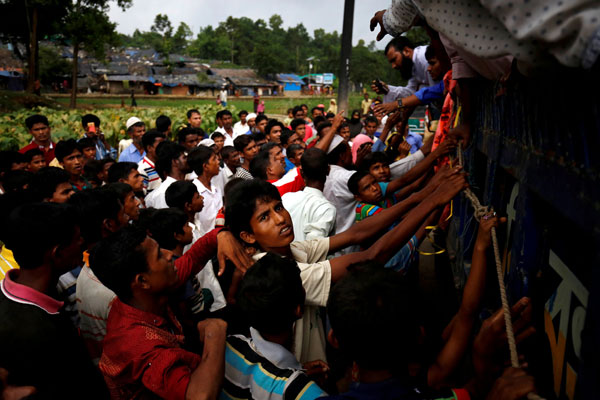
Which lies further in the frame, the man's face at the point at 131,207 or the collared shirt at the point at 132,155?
the collared shirt at the point at 132,155

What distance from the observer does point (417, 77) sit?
468cm

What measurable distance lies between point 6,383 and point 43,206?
110 centimetres

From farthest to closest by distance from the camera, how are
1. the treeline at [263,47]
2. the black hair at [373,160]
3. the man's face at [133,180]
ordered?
the treeline at [263,47] → the man's face at [133,180] → the black hair at [373,160]

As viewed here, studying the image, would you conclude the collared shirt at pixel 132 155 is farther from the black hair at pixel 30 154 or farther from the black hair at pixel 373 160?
the black hair at pixel 373 160

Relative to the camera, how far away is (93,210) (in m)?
2.86

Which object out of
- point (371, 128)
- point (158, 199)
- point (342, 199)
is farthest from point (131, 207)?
point (371, 128)

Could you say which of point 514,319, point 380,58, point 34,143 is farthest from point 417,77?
point 380,58

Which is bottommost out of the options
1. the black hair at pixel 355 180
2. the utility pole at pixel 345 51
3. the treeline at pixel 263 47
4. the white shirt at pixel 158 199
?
the white shirt at pixel 158 199

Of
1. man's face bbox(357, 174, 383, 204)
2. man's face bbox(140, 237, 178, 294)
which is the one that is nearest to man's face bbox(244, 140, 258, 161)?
man's face bbox(357, 174, 383, 204)

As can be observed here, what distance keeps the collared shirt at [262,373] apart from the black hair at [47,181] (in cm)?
274

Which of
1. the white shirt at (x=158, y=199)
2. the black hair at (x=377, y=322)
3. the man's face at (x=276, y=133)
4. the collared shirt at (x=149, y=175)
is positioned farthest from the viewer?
the man's face at (x=276, y=133)

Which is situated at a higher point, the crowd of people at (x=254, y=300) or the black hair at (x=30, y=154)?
the black hair at (x=30, y=154)

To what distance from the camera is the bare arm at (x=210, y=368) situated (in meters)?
1.50

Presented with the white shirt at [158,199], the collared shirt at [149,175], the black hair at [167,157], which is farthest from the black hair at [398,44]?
the collared shirt at [149,175]
